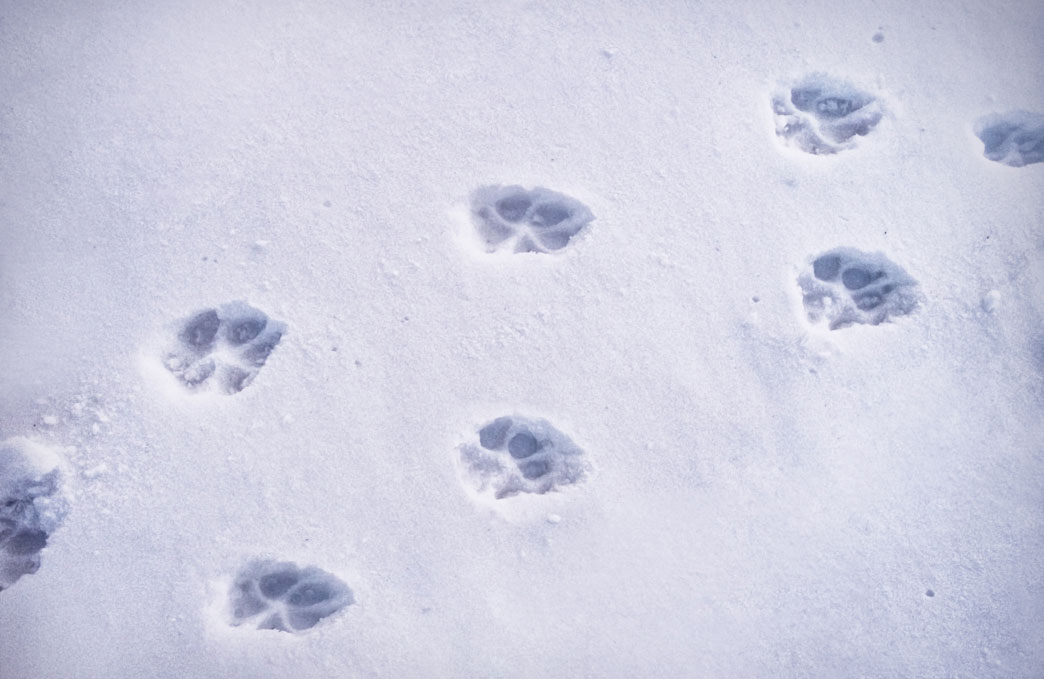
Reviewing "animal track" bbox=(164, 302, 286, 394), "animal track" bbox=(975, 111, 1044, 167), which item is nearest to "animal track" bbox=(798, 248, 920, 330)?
"animal track" bbox=(975, 111, 1044, 167)

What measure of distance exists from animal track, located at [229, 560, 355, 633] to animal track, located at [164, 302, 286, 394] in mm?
566

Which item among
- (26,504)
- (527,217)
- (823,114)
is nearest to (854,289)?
(823,114)

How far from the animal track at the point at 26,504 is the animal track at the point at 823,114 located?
2.58 metres

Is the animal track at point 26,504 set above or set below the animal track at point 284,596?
above

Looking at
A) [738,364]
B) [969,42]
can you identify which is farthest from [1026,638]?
[969,42]

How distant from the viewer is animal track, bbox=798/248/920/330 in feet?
6.82

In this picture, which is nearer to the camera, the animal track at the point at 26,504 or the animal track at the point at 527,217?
the animal track at the point at 26,504

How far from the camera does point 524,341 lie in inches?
78.0

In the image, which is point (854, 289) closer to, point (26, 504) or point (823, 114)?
point (823, 114)

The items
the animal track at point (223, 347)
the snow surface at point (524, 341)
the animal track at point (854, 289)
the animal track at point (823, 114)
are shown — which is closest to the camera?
the snow surface at point (524, 341)

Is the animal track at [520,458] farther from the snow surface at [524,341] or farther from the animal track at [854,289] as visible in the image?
the animal track at [854,289]

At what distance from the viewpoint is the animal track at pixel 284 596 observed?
1842 mm

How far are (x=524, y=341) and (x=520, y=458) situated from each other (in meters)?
0.37

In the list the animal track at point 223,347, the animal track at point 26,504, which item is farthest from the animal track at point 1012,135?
the animal track at point 26,504
